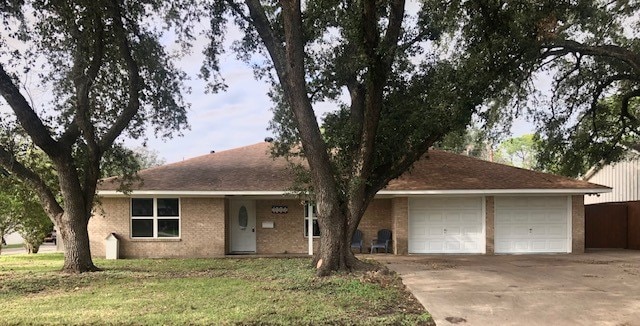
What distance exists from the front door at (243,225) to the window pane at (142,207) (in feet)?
9.49

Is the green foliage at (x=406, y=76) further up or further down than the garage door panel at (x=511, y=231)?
further up

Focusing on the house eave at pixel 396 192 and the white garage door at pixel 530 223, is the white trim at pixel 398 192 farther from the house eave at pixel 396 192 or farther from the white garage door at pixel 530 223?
the white garage door at pixel 530 223

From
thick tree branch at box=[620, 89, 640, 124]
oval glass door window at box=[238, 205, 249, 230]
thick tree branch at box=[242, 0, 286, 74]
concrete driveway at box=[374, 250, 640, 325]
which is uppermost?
thick tree branch at box=[242, 0, 286, 74]

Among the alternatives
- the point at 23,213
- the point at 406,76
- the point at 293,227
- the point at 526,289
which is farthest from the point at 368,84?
the point at 23,213

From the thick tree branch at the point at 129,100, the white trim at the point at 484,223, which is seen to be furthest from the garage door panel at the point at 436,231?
the thick tree branch at the point at 129,100

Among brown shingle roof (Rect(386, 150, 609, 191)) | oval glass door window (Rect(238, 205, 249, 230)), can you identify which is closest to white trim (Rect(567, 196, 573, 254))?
brown shingle roof (Rect(386, 150, 609, 191))

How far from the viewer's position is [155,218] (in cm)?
1723

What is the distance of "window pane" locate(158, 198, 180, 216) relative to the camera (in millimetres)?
17281

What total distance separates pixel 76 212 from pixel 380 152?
26.8 ft

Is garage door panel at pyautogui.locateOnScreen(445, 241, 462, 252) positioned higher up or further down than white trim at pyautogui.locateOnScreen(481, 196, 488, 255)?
further down

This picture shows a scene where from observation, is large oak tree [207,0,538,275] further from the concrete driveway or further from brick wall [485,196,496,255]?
brick wall [485,196,496,255]

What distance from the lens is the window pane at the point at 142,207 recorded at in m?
17.3

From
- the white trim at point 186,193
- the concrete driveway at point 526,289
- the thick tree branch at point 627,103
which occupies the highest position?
the thick tree branch at point 627,103

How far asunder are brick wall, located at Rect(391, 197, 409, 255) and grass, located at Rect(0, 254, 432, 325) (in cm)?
506
